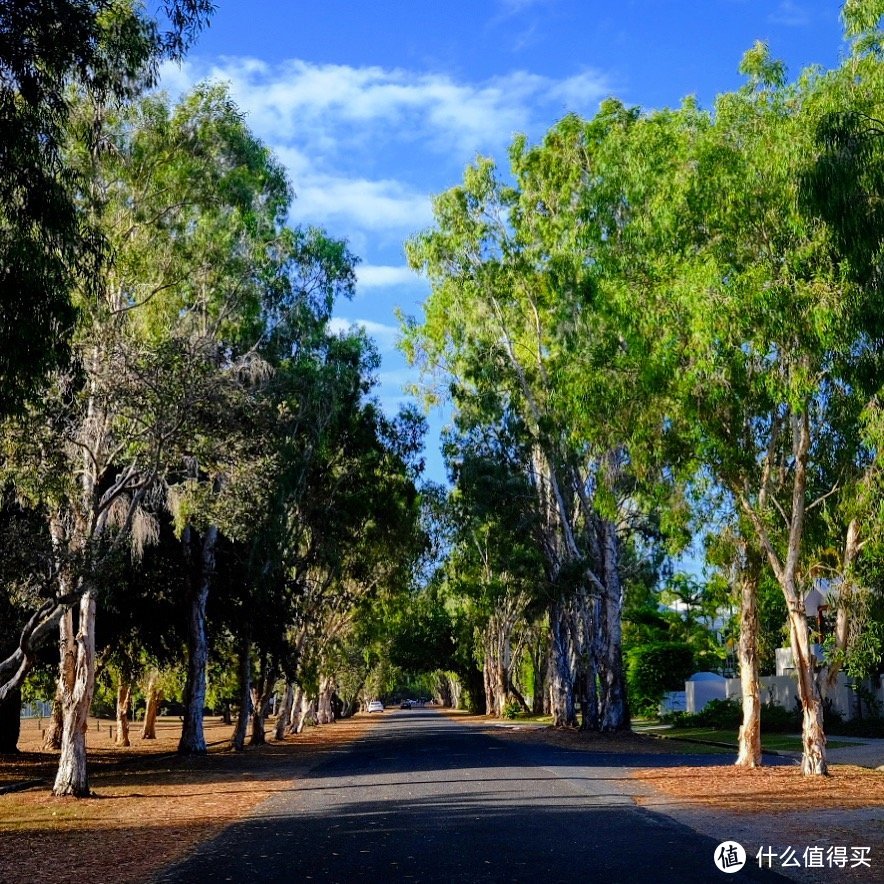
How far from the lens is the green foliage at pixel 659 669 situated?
53369 millimetres

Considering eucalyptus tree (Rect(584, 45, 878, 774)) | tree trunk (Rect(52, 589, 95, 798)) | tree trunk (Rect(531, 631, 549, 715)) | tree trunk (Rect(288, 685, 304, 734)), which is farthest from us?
tree trunk (Rect(531, 631, 549, 715))

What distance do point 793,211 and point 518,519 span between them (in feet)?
78.8

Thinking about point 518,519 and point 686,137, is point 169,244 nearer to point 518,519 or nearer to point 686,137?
point 686,137

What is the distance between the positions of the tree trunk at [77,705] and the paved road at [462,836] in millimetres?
3543

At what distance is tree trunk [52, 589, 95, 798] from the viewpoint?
1862 centimetres

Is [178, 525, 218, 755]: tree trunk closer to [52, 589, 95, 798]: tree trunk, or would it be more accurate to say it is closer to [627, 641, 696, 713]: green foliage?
[52, 589, 95, 798]: tree trunk

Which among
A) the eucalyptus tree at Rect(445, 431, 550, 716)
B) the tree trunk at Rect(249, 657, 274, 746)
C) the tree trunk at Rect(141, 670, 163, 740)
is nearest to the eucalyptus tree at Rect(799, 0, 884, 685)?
the eucalyptus tree at Rect(445, 431, 550, 716)

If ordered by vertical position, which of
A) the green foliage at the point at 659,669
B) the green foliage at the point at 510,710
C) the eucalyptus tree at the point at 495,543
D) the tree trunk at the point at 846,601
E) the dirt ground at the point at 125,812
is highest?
the eucalyptus tree at the point at 495,543

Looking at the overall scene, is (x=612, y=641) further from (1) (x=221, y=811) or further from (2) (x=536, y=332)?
(1) (x=221, y=811)

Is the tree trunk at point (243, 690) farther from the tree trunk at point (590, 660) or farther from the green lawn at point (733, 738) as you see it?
the green lawn at point (733, 738)

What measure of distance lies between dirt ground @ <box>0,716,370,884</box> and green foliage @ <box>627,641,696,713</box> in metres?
27.8

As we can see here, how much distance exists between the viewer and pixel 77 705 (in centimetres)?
1902

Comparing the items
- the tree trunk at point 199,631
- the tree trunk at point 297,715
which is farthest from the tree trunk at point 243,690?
the tree trunk at point 297,715

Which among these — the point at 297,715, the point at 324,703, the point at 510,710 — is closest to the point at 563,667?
the point at 297,715
